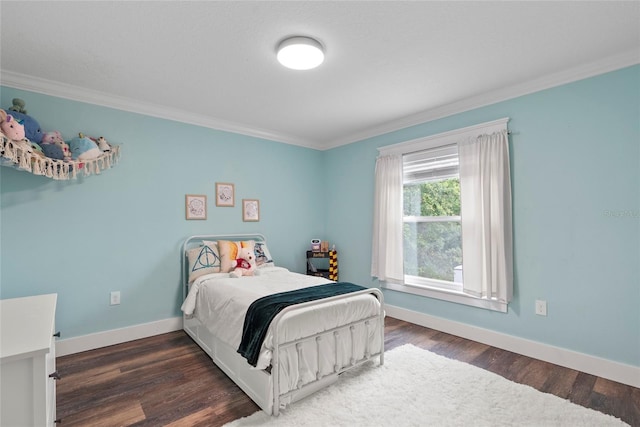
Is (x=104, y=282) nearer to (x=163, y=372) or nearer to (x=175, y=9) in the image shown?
(x=163, y=372)

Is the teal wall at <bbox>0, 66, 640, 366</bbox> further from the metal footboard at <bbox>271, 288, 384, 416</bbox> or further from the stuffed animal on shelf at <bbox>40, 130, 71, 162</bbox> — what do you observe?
the metal footboard at <bbox>271, 288, 384, 416</bbox>

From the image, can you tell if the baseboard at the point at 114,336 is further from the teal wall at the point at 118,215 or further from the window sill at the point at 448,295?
the window sill at the point at 448,295

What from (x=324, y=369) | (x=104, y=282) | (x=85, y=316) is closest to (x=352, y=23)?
(x=324, y=369)

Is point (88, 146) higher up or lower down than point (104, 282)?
higher up

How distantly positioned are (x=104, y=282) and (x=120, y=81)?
6.38 ft

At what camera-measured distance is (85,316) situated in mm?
2918

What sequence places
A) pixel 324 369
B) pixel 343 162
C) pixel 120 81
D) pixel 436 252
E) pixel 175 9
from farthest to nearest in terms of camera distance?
pixel 343 162, pixel 436 252, pixel 120 81, pixel 324 369, pixel 175 9

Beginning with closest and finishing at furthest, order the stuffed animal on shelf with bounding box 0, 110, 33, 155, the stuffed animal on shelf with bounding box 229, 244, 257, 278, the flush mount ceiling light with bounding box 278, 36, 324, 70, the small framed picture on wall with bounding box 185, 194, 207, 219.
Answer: the flush mount ceiling light with bounding box 278, 36, 324, 70, the stuffed animal on shelf with bounding box 0, 110, 33, 155, the stuffed animal on shelf with bounding box 229, 244, 257, 278, the small framed picture on wall with bounding box 185, 194, 207, 219

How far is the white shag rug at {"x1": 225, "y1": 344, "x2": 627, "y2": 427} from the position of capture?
185 centimetres

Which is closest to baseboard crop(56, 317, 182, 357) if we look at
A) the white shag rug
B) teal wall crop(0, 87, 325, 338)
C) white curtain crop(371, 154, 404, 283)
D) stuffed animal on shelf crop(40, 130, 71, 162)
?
teal wall crop(0, 87, 325, 338)

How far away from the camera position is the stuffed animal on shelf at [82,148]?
2.72 metres

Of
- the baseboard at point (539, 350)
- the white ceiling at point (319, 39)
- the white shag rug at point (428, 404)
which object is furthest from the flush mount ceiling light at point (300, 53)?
the baseboard at point (539, 350)

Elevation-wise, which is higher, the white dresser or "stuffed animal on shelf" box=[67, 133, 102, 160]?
"stuffed animal on shelf" box=[67, 133, 102, 160]

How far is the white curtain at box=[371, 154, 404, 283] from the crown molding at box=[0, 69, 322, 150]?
1.66 m
